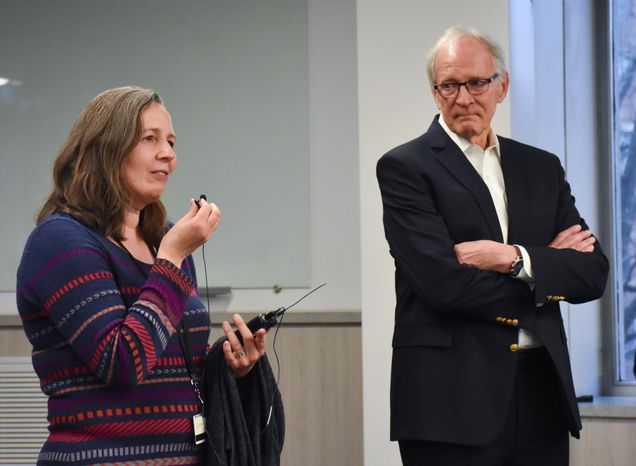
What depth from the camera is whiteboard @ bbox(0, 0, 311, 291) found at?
485 cm

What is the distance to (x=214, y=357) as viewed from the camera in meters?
2.17

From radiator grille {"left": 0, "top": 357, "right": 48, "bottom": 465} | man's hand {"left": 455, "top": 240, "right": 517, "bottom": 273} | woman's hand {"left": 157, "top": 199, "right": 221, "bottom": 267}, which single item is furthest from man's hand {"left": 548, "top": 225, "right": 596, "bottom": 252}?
radiator grille {"left": 0, "top": 357, "right": 48, "bottom": 465}

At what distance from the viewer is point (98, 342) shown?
1854mm

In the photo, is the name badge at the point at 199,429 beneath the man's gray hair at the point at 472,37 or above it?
beneath

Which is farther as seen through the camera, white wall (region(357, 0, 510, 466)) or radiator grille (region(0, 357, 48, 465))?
radiator grille (region(0, 357, 48, 465))

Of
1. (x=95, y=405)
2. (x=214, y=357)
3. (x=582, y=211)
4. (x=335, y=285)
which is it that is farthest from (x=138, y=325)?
(x=582, y=211)

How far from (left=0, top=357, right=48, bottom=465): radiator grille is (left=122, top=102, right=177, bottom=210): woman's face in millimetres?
3035

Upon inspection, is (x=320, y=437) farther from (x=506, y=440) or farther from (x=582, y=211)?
(x=506, y=440)

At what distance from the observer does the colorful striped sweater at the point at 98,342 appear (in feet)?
6.13

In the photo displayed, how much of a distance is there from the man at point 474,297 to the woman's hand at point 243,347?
504mm

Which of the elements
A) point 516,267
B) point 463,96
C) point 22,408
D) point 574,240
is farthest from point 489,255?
point 22,408

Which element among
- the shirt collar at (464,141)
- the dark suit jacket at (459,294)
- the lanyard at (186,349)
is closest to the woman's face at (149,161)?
the lanyard at (186,349)

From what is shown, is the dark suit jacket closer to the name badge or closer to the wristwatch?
the wristwatch

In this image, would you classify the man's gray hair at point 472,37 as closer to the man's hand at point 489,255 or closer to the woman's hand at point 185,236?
the man's hand at point 489,255
